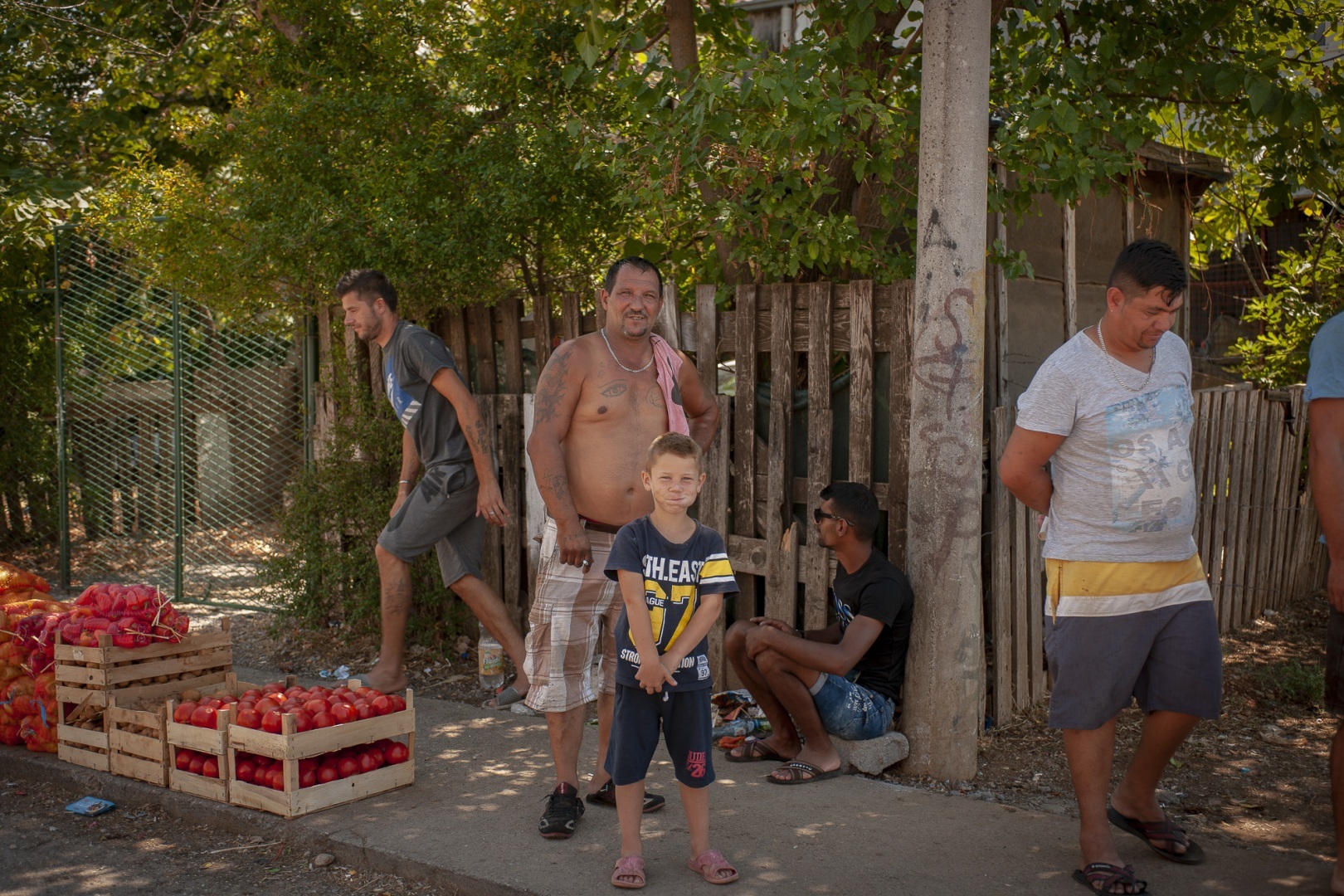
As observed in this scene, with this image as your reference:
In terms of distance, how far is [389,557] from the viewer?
19.7 feet

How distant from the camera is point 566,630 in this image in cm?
429

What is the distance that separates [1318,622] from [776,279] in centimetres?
508

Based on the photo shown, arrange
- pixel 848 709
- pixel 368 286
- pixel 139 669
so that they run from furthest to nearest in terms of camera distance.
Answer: pixel 368 286, pixel 139 669, pixel 848 709

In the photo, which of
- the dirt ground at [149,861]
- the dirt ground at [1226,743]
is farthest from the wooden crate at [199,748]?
the dirt ground at [1226,743]

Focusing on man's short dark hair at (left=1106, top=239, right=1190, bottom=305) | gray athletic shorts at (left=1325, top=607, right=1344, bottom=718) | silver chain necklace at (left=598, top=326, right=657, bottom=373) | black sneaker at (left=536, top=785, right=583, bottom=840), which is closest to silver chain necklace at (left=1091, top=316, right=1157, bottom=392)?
man's short dark hair at (left=1106, top=239, right=1190, bottom=305)

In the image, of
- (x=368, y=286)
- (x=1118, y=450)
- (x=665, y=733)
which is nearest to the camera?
(x=1118, y=450)

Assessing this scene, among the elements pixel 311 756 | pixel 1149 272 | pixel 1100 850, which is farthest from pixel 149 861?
pixel 1149 272

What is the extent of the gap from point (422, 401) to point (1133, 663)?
3.71m

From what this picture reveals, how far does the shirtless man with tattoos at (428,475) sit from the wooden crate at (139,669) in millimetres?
902

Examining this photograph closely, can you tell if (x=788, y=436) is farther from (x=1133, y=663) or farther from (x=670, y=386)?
(x=1133, y=663)

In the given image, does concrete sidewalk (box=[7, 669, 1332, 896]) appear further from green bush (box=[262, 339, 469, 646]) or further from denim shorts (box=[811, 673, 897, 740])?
green bush (box=[262, 339, 469, 646])

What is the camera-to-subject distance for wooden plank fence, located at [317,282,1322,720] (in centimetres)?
523

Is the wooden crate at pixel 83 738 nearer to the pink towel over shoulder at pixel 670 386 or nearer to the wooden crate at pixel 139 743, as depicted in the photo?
the wooden crate at pixel 139 743

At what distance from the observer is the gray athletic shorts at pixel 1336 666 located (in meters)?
3.54
